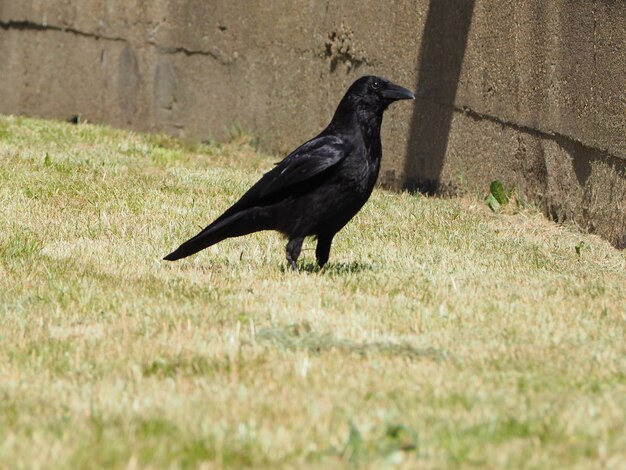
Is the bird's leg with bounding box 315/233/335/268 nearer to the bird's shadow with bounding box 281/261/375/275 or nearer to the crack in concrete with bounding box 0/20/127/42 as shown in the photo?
the bird's shadow with bounding box 281/261/375/275

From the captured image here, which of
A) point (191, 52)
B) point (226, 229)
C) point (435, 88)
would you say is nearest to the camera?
point (226, 229)

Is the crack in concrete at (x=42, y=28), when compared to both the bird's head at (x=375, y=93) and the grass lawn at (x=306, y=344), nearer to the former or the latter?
the grass lawn at (x=306, y=344)

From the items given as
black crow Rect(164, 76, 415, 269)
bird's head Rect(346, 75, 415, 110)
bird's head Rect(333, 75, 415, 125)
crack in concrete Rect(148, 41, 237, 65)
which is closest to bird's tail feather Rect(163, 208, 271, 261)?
black crow Rect(164, 76, 415, 269)

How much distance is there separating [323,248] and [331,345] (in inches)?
73.4

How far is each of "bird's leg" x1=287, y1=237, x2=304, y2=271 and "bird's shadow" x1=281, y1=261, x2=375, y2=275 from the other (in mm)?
37

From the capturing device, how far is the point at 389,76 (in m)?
9.07

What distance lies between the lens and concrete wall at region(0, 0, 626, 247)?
733 cm

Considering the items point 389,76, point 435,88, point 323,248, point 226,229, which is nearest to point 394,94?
point 323,248

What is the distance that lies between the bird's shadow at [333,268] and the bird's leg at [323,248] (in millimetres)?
33

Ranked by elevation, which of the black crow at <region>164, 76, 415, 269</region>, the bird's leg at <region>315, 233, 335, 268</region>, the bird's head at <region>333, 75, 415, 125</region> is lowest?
the bird's leg at <region>315, 233, 335, 268</region>

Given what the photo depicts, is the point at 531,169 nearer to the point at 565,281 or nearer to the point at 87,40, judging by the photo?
the point at 565,281

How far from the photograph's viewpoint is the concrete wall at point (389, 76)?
7.33 meters

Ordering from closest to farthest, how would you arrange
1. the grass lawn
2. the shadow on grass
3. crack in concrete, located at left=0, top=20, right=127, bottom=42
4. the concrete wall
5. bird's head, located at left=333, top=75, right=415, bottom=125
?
1. the grass lawn
2. the shadow on grass
3. bird's head, located at left=333, top=75, right=415, bottom=125
4. the concrete wall
5. crack in concrete, located at left=0, top=20, right=127, bottom=42

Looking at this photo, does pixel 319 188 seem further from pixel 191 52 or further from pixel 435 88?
pixel 191 52
